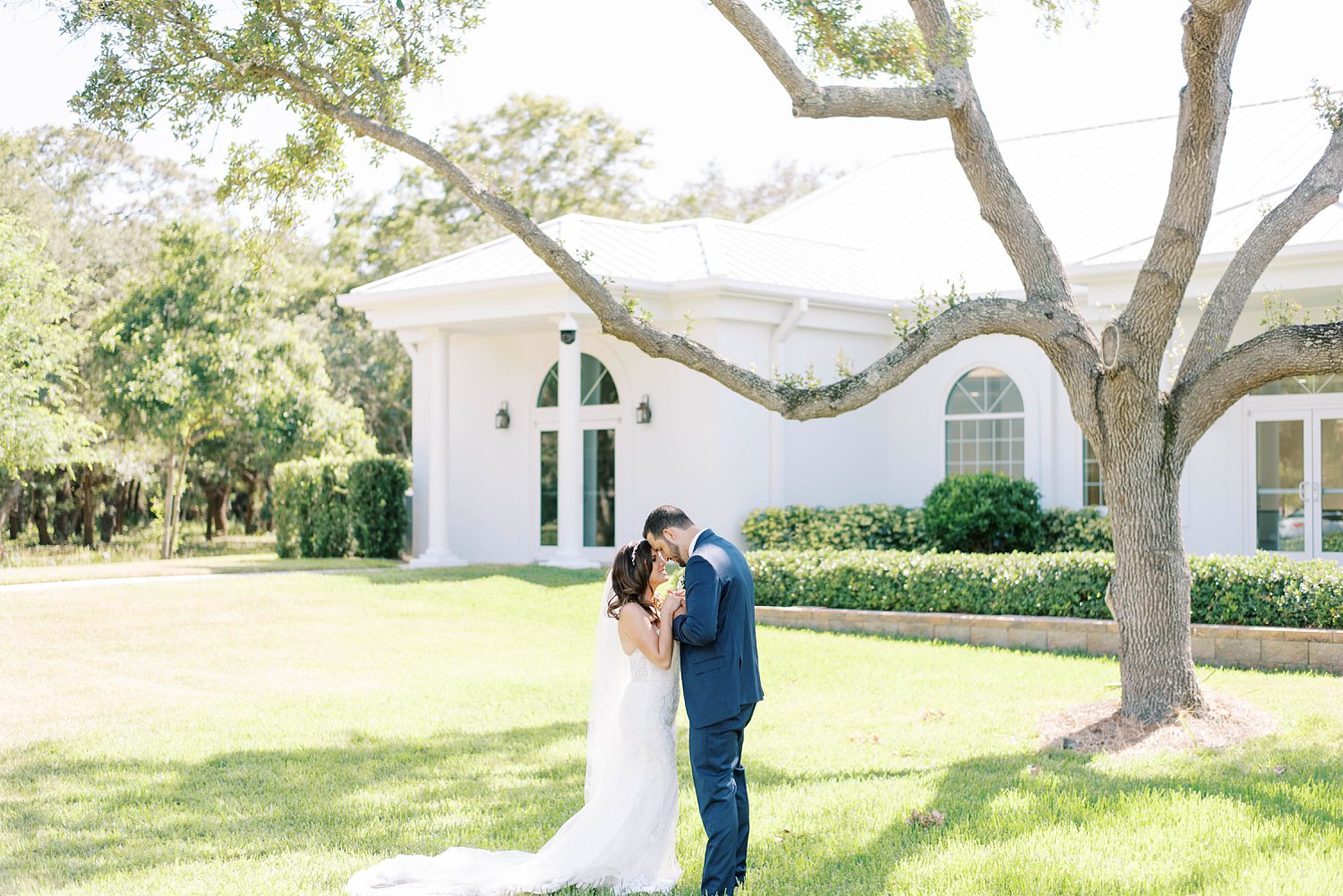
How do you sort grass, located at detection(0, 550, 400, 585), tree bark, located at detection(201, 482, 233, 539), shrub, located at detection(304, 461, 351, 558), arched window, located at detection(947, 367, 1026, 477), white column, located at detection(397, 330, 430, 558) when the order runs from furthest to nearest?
tree bark, located at detection(201, 482, 233, 539), shrub, located at detection(304, 461, 351, 558), white column, located at detection(397, 330, 430, 558), arched window, located at detection(947, 367, 1026, 477), grass, located at detection(0, 550, 400, 585)

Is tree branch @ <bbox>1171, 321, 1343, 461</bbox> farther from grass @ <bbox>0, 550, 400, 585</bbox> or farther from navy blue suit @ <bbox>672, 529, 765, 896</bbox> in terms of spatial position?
grass @ <bbox>0, 550, 400, 585</bbox>

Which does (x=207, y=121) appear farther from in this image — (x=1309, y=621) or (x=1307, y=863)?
(x=1309, y=621)

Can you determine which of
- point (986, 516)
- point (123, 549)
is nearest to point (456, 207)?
point (123, 549)

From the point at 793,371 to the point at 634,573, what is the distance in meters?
12.2

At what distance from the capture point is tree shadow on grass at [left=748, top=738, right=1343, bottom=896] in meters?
5.27

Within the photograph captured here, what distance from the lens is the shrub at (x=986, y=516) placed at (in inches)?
631

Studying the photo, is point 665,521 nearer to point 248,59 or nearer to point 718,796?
point 718,796

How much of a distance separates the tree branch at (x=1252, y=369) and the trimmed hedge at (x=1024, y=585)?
340 cm

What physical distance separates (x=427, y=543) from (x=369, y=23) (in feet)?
36.2

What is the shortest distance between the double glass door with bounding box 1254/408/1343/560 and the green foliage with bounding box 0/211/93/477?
17870 millimetres

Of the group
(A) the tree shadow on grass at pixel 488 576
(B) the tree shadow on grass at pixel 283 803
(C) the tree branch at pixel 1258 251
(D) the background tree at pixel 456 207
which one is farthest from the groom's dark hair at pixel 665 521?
(D) the background tree at pixel 456 207

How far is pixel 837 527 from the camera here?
53.9 feet

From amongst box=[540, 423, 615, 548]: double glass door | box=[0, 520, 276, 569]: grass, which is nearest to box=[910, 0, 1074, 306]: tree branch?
box=[540, 423, 615, 548]: double glass door

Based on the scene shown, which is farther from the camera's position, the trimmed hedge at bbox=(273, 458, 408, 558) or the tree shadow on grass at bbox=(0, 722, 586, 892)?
the trimmed hedge at bbox=(273, 458, 408, 558)
